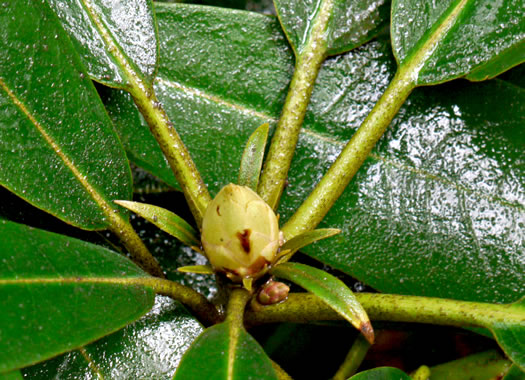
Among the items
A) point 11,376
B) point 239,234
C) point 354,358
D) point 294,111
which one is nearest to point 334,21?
point 294,111

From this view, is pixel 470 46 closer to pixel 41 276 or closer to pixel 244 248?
pixel 244 248

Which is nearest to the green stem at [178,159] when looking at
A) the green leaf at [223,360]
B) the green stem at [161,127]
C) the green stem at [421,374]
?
the green stem at [161,127]

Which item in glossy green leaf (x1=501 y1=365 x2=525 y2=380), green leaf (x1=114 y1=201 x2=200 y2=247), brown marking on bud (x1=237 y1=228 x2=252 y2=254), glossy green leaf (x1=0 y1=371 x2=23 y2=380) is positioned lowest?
glossy green leaf (x1=501 y1=365 x2=525 y2=380)

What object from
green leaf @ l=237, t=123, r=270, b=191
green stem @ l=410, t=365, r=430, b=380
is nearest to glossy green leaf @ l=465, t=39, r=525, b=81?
green leaf @ l=237, t=123, r=270, b=191

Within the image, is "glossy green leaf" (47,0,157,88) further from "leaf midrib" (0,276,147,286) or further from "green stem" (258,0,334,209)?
"leaf midrib" (0,276,147,286)

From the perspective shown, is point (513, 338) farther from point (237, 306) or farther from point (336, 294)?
point (237, 306)

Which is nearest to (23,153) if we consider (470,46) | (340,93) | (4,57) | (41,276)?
(4,57)

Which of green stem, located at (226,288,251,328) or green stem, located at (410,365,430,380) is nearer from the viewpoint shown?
green stem, located at (226,288,251,328)
